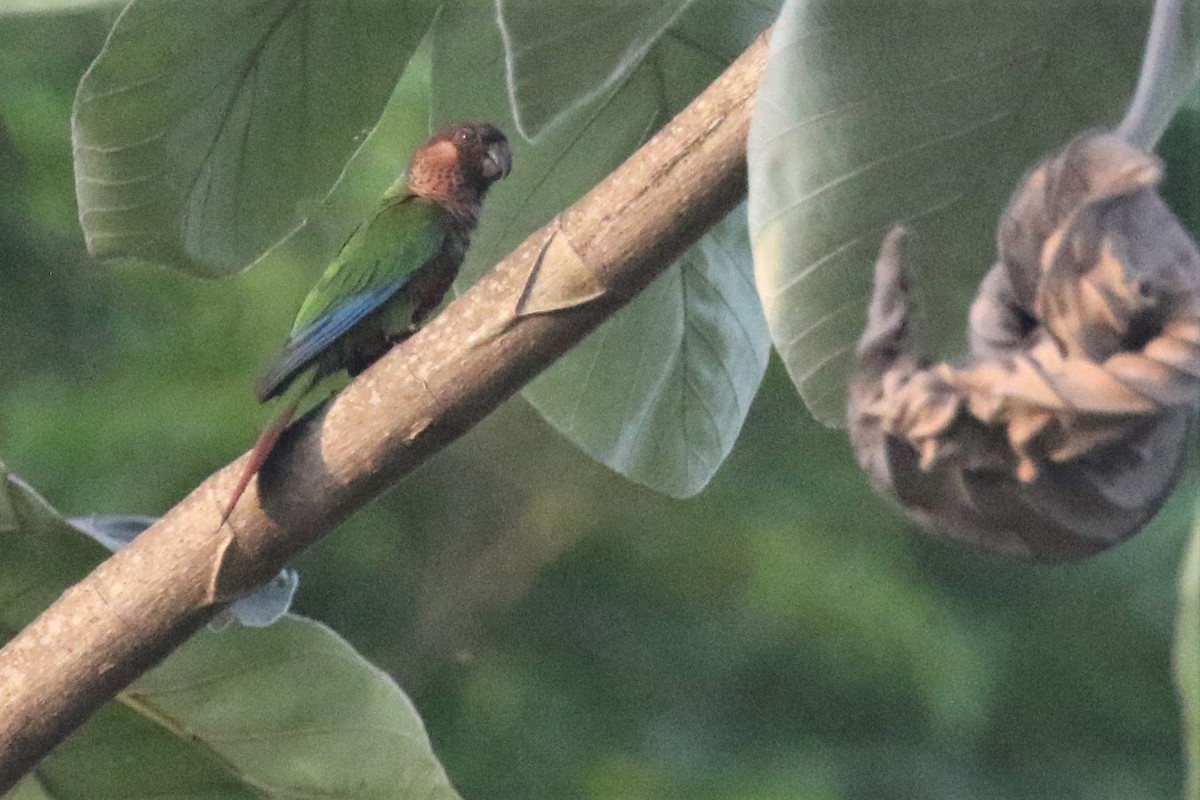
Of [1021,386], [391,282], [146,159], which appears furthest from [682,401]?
[1021,386]

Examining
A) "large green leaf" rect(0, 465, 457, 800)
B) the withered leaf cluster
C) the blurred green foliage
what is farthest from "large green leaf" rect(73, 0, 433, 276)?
the withered leaf cluster

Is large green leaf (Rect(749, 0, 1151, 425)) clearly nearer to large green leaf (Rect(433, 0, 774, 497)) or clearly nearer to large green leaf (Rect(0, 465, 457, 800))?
large green leaf (Rect(433, 0, 774, 497))

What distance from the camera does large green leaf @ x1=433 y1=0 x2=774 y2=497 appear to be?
0.68 metres

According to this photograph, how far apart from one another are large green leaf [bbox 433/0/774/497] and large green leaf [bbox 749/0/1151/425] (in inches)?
8.0

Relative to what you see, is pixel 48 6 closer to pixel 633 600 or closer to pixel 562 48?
pixel 562 48

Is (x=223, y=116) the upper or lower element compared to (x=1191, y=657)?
upper

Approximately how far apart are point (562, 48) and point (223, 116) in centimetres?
18

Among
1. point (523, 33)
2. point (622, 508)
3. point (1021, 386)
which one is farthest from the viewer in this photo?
point (622, 508)

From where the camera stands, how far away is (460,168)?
26.1 inches

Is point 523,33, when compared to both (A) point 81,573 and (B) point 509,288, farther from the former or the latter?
(A) point 81,573

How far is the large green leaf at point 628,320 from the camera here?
0.68 meters

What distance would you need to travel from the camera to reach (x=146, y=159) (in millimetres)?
677

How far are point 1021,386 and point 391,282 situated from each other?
14.7 inches

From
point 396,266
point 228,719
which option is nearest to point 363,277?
point 396,266
